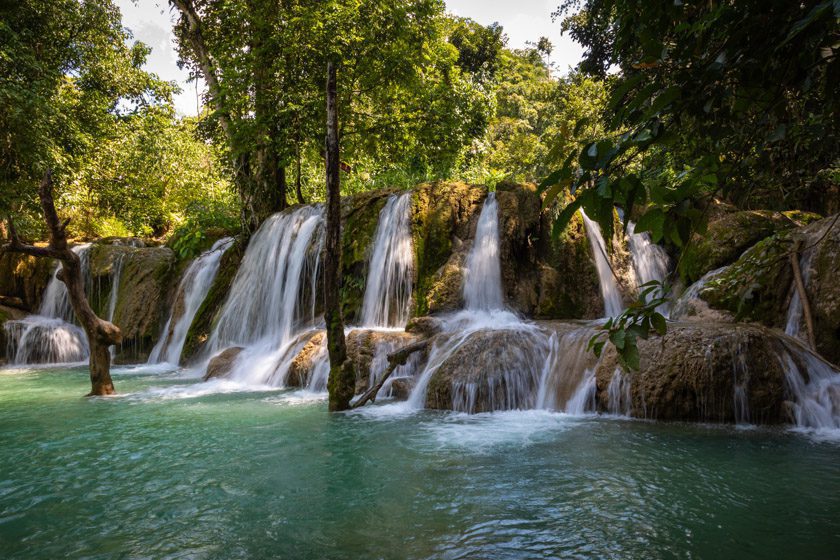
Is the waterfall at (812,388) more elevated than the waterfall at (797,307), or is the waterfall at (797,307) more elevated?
the waterfall at (797,307)

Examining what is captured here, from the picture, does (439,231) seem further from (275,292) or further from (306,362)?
(306,362)

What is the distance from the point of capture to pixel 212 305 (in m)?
15.4

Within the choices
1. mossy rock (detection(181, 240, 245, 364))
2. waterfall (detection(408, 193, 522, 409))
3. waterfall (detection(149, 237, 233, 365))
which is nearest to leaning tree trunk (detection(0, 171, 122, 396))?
mossy rock (detection(181, 240, 245, 364))

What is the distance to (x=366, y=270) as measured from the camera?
13.4 meters

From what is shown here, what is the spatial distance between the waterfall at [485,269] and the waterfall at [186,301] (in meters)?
8.09

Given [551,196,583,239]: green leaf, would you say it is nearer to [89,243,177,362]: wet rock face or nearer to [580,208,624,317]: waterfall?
[580,208,624,317]: waterfall

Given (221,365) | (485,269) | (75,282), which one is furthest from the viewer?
(485,269)

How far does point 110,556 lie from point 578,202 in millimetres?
3774

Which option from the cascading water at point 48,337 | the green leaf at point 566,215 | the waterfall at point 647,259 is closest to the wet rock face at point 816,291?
the waterfall at point 647,259

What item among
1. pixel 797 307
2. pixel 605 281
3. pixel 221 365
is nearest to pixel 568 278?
pixel 605 281

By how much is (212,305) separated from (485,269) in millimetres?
7783

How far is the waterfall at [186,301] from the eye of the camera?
51.2ft

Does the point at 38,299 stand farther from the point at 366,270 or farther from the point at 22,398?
the point at 366,270

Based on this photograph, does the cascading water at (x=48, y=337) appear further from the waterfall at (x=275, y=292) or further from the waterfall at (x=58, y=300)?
the waterfall at (x=275, y=292)
